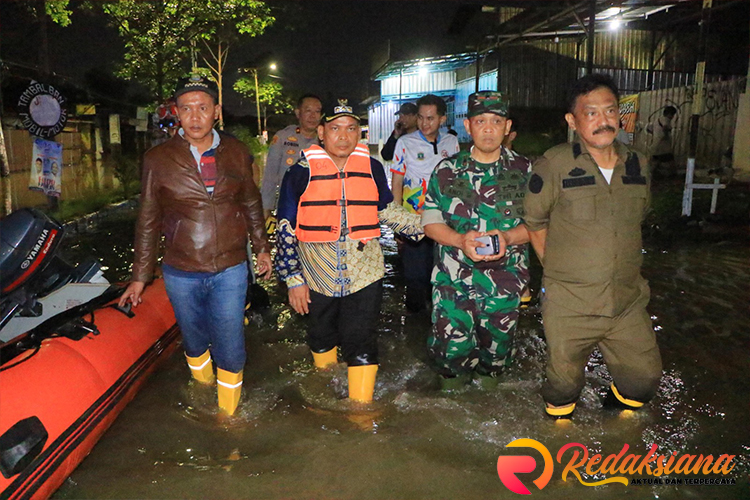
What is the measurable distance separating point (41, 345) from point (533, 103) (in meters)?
19.2

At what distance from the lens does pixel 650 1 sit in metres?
11.7

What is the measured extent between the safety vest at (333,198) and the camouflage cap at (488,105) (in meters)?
0.70

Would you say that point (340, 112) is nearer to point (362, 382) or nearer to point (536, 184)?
point (536, 184)

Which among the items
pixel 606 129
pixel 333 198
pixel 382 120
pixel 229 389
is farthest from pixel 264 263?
pixel 382 120

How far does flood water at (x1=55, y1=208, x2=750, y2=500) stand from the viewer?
2.92m

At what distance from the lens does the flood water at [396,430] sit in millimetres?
2918

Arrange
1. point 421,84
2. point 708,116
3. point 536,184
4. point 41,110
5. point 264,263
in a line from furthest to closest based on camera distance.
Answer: point 421,84 < point 708,116 < point 41,110 < point 264,263 < point 536,184

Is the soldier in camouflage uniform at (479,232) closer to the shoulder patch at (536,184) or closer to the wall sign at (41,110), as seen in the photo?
the shoulder patch at (536,184)

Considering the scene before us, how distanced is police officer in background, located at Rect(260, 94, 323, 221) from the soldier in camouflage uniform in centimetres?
226

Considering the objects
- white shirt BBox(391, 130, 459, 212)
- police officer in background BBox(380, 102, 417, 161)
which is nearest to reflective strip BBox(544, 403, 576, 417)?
white shirt BBox(391, 130, 459, 212)

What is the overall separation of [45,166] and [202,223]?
7557mm

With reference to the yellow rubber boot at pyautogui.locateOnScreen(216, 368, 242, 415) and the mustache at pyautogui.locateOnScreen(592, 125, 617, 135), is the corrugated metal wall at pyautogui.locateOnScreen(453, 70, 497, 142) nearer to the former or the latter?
the mustache at pyautogui.locateOnScreen(592, 125, 617, 135)

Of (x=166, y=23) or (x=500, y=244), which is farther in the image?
(x=166, y=23)

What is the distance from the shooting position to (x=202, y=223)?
3.33 meters
